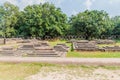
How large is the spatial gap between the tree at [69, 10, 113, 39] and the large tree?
3.15 m

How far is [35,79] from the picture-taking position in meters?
10.3

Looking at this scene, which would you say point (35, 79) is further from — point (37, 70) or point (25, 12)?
point (25, 12)

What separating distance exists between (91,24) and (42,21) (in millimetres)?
11363

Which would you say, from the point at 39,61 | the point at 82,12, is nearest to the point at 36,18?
the point at 82,12

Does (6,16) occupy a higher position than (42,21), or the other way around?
(6,16)

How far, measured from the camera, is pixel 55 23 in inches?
2229

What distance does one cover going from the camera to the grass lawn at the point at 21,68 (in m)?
10.8

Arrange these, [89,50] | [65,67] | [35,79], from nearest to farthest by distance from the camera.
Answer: [35,79] < [65,67] < [89,50]

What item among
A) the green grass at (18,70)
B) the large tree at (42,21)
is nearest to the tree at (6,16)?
the large tree at (42,21)

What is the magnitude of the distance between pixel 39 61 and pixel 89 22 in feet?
141

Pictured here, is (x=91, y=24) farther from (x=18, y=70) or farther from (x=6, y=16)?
(x=18, y=70)

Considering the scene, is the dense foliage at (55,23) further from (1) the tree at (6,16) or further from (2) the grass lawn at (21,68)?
(2) the grass lawn at (21,68)

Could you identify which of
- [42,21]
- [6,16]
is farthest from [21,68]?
[42,21]

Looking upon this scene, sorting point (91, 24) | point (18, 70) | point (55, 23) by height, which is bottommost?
point (18, 70)
